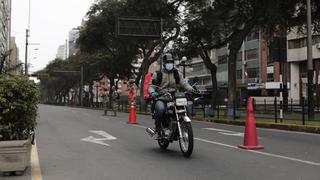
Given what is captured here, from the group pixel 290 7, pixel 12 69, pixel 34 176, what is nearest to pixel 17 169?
pixel 34 176


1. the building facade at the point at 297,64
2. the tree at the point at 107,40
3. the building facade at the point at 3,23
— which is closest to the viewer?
the tree at the point at 107,40

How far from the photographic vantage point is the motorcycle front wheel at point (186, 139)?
884 cm

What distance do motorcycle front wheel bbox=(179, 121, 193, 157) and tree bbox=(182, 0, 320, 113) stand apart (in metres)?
15.4

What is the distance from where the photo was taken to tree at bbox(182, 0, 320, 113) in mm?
24433

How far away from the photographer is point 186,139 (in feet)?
29.9

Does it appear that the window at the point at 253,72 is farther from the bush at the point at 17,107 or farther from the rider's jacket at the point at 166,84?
the bush at the point at 17,107

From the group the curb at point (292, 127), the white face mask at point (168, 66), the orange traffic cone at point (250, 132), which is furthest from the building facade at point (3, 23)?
the white face mask at point (168, 66)

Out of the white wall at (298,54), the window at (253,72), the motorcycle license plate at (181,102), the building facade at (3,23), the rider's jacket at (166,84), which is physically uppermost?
the building facade at (3,23)

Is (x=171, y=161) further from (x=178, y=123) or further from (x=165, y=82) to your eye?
(x=165, y=82)

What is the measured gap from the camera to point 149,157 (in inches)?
372

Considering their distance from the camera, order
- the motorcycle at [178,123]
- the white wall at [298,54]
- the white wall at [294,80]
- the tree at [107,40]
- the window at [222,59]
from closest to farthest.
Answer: the motorcycle at [178,123] < the tree at [107,40] < the white wall at [298,54] < the white wall at [294,80] < the window at [222,59]

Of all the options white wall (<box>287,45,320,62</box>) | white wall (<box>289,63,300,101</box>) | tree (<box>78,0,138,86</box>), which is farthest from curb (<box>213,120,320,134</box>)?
white wall (<box>289,63,300,101</box>)

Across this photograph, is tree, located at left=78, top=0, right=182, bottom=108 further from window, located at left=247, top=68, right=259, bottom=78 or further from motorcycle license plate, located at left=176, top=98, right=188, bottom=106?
window, located at left=247, top=68, right=259, bottom=78

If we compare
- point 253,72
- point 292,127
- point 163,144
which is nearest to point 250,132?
point 163,144
